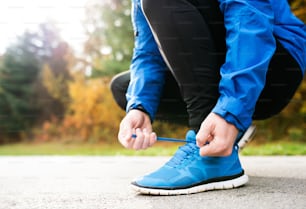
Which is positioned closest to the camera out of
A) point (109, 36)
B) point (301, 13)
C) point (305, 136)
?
point (301, 13)

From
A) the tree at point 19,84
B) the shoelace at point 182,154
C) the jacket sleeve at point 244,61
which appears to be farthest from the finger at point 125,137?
the tree at point 19,84

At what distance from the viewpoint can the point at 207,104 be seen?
1.00 m

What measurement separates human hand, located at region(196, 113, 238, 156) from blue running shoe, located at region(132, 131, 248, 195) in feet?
0.39

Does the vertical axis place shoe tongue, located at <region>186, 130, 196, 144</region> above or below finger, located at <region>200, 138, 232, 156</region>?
below

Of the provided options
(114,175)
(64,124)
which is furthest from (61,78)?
(114,175)

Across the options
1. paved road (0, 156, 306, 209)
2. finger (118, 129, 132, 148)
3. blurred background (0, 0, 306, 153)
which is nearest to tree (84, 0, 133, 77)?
blurred background (0, 0, 306, 153)

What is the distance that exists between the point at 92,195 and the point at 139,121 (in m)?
0.21

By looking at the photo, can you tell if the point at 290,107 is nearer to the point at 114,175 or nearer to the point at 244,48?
the point at 114,175

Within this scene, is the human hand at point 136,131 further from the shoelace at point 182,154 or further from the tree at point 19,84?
the tree at point 19,84

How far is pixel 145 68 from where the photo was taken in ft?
3.92

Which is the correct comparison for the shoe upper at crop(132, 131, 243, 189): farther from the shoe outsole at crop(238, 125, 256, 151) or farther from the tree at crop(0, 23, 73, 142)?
the tree at crop(0, 23, 73, 142)

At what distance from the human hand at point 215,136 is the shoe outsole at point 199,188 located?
0.41ft

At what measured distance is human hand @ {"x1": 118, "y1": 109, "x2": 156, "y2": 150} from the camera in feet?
3.11

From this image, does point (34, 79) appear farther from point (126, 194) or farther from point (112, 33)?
point (126, 194)
